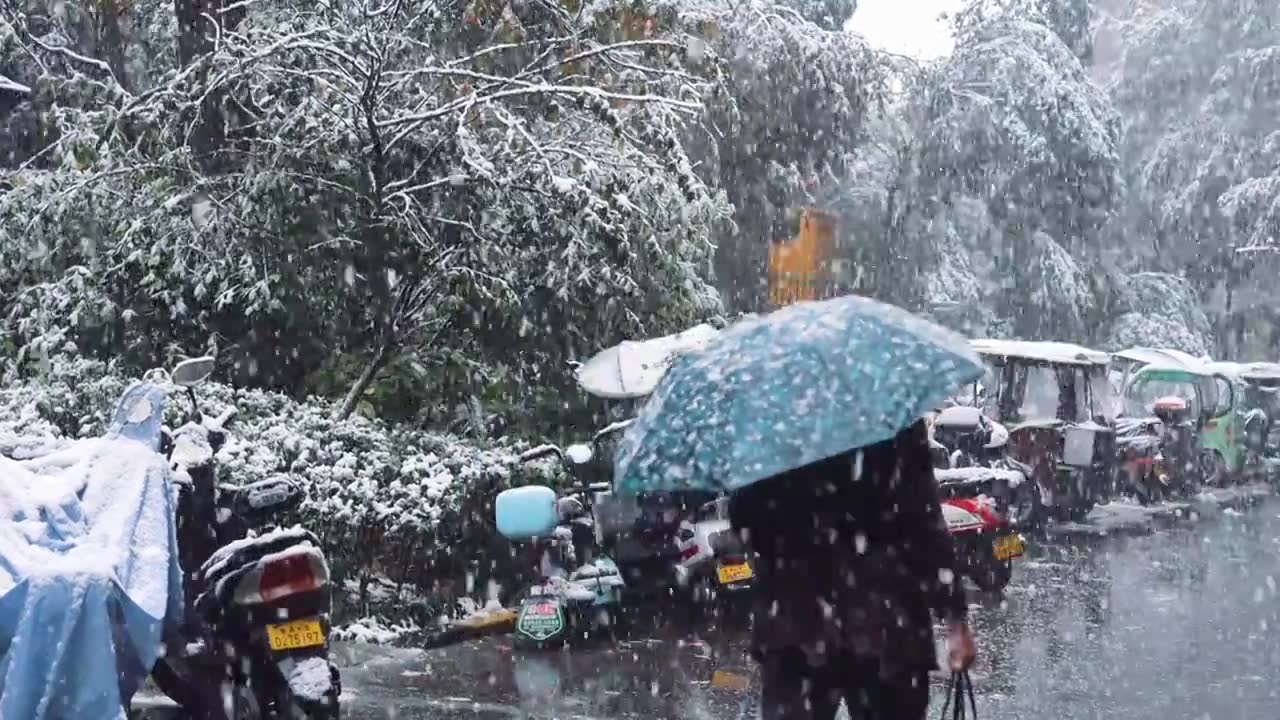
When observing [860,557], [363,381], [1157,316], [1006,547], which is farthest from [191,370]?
[1157,316]

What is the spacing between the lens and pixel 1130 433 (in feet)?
67.3

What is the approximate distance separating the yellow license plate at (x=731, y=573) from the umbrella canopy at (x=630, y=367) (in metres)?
2.03

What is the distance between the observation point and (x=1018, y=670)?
916 cm

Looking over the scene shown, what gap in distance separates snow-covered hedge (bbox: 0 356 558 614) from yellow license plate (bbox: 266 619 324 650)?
334 centimetres

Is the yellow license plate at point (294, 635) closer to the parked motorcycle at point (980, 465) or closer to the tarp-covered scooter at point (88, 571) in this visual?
the tarp-covered scooter at point (88, 571)

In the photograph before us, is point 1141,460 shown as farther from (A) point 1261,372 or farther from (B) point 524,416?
(B) point 524,416

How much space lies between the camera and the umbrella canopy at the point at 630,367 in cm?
1163

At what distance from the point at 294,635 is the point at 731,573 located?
432 centimetres

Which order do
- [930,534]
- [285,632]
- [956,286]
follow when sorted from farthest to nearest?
[956,286]
[285,632]
[930,534]

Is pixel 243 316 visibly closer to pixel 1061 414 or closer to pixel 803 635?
pixel 803 635

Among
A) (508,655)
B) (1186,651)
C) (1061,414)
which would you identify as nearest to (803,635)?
(508,655)

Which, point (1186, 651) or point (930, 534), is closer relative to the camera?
point (930, 534)

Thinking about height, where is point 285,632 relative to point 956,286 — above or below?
below

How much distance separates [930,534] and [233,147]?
9.37m
